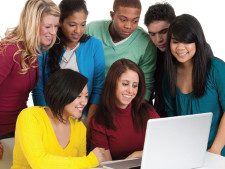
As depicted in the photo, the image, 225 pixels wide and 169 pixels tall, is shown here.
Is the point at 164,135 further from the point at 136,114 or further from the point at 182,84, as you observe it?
the point at 182,84

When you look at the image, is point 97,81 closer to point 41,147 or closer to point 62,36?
point 62,36

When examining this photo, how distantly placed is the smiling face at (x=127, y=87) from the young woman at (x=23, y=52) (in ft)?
1.70

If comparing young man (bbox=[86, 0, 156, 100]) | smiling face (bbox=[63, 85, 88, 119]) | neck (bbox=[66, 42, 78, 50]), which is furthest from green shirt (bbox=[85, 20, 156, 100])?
smiling face (bbox=[63, 85, 88, 119])

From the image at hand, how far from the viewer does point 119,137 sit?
7.91ft

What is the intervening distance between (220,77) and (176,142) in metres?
0.77

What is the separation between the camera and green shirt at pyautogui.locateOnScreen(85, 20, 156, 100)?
2936mm

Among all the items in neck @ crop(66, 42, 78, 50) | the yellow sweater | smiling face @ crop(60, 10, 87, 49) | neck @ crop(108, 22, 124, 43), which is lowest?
the yellow sweater

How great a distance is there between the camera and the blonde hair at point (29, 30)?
2.24m

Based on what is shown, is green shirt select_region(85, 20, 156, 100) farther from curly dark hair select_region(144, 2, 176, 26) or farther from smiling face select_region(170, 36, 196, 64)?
smiling face select_region(170, 36, 196, 64)

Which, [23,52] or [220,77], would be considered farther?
[220,77]

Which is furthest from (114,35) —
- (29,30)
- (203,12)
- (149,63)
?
(203,12)

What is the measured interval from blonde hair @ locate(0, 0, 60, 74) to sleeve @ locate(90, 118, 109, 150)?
0.56 meters

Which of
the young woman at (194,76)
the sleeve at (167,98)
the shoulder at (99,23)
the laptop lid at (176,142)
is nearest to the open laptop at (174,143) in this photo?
the laptop lid at (176,142)

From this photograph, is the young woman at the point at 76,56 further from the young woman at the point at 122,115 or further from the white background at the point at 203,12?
the white background at the point at 203,12
